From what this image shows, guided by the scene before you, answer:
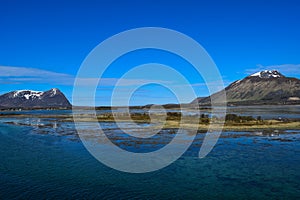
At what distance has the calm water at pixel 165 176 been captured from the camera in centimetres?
1523

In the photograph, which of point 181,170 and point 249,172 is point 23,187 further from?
point 249,172

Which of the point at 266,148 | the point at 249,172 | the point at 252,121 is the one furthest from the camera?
the point at 252,121

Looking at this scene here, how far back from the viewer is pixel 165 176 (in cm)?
1862

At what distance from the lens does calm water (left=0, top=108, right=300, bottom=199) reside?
15227 millimetres

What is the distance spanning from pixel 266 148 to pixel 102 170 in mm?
15546

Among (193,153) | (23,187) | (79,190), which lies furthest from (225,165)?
(23,187)

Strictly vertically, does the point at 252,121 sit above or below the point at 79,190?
above

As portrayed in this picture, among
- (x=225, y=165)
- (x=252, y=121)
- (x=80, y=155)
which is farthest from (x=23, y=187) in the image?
(x=252, y=121)

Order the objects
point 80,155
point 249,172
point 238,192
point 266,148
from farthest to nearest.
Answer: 1. point 266,148
2. point 80,155
3. point 249,172
4. point 238,192

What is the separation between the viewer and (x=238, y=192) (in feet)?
50.4

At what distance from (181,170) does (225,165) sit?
343 cm

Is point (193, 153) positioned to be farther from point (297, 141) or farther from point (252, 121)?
point (252, 121)

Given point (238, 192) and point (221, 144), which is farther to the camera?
point (221, 144)

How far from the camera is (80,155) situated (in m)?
25.4
